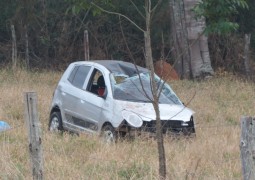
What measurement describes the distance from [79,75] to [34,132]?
644 centimetres

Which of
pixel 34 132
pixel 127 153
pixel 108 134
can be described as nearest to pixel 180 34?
pixel 108 134

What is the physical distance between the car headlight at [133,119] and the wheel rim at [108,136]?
0.37m

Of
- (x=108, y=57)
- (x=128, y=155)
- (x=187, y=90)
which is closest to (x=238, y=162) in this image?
(x=128, y=155)

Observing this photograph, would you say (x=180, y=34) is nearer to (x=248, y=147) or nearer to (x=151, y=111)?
(x=151, y=111)

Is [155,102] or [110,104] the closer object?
[155,102]

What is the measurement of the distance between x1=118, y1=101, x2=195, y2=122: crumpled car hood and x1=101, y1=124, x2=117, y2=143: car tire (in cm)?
42

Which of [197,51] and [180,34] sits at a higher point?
[180,34]

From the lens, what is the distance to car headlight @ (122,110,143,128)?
1210 centimetres

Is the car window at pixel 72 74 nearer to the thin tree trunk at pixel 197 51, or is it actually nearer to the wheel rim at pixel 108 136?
the wheel rim at pixel 108 136

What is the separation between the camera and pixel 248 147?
656 cm

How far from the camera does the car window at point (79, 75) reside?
14.0 m

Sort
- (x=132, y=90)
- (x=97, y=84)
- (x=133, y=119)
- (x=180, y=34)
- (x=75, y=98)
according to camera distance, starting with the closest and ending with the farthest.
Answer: (x=133, y=119), (x=132, y=90), (x=75, y=98), (x=97, y=84), (x=180, y=34)

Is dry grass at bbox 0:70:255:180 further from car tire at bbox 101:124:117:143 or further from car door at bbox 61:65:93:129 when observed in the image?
car door at bbox 61:65:93:129

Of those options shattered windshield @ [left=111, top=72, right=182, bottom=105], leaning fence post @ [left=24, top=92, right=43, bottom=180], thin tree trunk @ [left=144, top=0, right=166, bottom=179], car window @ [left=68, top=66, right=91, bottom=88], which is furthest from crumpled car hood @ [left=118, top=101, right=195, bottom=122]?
leaning fence post @ [left=24, top=92, right=43, bottom=180]
